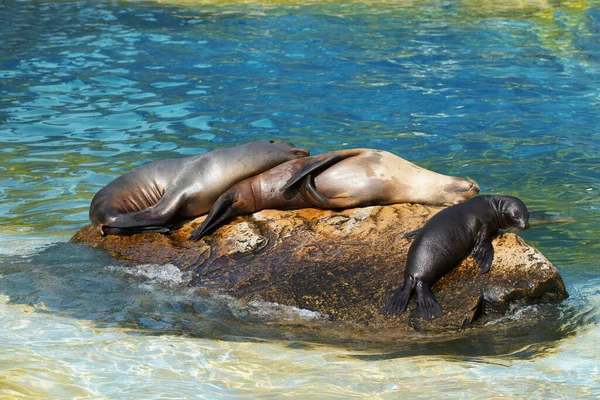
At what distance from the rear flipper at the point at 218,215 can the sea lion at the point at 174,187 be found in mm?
272

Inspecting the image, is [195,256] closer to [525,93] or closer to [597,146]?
[597,146]

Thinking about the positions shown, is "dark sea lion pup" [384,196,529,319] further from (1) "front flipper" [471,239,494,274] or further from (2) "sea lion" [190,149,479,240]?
(2) "sea lion" [190,149,479,240]

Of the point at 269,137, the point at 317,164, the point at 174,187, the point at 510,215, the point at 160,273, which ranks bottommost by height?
the point at 269,137

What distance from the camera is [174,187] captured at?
19.8 ft

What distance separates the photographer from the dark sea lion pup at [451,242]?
4.68 m

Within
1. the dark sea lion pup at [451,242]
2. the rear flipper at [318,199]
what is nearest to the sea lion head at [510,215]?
the dark sea lion pup at [451,242]

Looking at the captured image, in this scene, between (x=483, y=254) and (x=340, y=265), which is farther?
(x=340, y=265)

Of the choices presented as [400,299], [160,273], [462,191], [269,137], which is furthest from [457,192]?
[269,137]

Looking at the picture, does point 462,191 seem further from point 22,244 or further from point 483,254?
point 22,244

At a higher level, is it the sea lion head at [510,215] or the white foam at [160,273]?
the sea lion head at [510,215]

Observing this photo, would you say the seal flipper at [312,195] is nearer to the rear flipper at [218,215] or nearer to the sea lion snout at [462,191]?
the rear flipper at [218,215]

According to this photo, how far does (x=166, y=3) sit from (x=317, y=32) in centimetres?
435

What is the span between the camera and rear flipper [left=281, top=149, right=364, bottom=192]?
5.72 metres

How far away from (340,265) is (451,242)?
2.23ft
